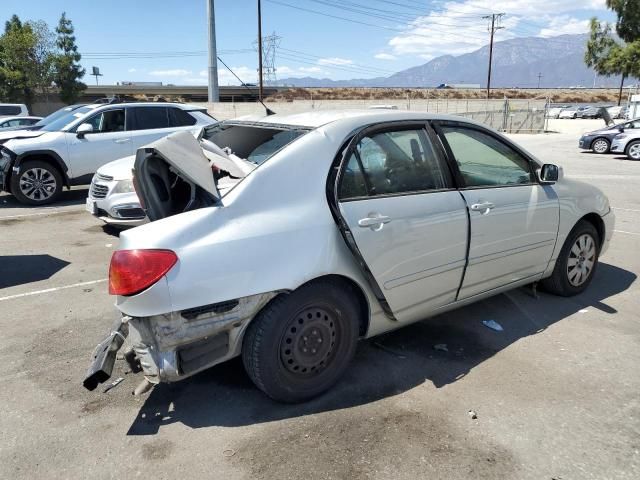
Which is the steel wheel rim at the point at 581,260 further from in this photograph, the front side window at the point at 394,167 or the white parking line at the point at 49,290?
the white parking line at the point at 49,290

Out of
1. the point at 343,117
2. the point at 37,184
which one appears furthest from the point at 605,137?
the point at 343,117

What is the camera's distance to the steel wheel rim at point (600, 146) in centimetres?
1840

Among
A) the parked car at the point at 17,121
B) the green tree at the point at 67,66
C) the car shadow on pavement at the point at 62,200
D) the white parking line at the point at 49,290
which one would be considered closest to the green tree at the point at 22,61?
the green tree at the point at 67,66

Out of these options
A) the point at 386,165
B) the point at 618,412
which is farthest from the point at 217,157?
the point at 618,412

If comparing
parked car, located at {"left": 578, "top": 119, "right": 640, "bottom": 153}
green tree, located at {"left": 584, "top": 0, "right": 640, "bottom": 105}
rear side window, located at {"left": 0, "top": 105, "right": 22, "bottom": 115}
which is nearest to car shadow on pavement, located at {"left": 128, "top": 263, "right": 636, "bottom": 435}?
parked car, located at {"left": 578, "top": 119, "right": 640, "bottom": 153}

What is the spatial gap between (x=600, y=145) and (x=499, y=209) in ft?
57.9

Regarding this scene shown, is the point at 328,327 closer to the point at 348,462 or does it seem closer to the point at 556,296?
Result: the point at 348,462

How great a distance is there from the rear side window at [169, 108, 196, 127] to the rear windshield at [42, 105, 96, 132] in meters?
1.41

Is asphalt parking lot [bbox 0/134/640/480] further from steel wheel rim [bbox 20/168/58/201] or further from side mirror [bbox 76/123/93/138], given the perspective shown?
steel wheel rim [bbox 20/168/58/201]

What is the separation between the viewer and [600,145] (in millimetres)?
18594

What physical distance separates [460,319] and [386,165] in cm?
171

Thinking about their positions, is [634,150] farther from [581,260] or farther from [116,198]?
[116,198]

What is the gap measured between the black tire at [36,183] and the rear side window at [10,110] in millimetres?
16479

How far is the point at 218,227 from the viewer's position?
268 cm
